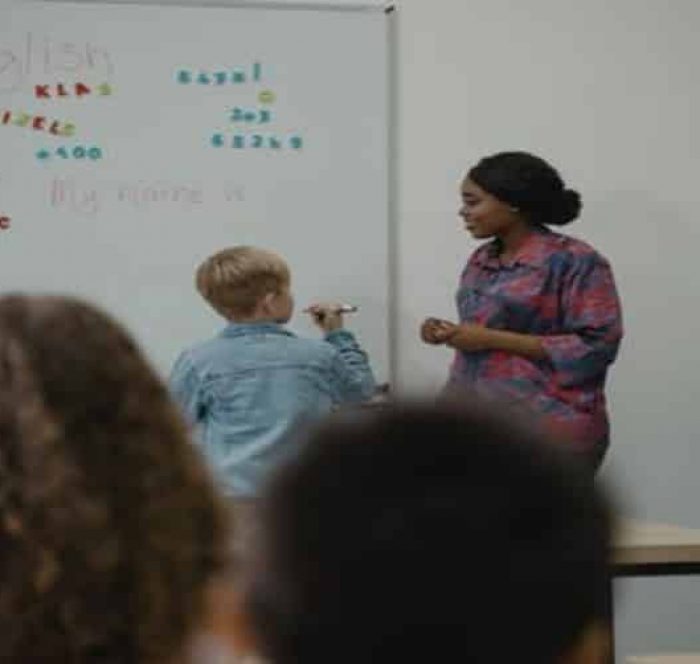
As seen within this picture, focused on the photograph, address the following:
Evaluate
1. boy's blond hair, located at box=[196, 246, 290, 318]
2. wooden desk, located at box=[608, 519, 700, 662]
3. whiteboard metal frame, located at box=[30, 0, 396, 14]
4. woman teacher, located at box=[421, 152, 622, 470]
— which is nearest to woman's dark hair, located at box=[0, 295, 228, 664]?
wooden desk, located at box=[608, 519, 700, 662]

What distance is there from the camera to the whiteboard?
153 inches

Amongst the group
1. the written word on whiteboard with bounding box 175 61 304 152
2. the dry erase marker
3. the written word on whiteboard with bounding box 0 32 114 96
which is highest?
the written word on whiteboard with bounding box 0 32 114 96

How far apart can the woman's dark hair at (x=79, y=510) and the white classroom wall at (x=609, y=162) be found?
3168mm

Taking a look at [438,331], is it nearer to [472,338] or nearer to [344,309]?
[472,338]

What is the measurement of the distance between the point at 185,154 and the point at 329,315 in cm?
56

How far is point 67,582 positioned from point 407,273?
10.8ft

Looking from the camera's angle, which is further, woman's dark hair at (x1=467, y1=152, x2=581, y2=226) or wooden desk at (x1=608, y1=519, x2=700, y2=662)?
woman's dark hair at (x1=467, y1=152, x2=581, y2=226)

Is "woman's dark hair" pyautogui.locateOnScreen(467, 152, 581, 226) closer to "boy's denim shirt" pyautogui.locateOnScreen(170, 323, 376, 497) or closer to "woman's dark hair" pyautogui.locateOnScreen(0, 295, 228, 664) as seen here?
"boy's denim shirt" pyautogui.locateOnScreen(170, 323, 376, 497)

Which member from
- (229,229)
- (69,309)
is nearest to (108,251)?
(229,229)

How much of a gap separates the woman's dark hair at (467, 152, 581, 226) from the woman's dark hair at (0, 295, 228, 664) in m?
2.86

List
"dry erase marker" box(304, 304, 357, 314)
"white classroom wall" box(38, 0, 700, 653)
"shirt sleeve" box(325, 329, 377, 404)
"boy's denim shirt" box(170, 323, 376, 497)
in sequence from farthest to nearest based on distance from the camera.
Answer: "white classroom wall" box(38, 0, 700, 653) → "dry erase marker" box(304, 304, 357, 314) → "shirt sleeve" box(325, 329, 377, 404) → "boy's denim shirt" box(170, 323, 376, 497)

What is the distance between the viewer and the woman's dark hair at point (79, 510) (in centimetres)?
92

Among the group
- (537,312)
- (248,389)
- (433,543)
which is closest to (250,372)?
(248,389)

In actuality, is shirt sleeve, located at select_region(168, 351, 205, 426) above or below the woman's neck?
below
